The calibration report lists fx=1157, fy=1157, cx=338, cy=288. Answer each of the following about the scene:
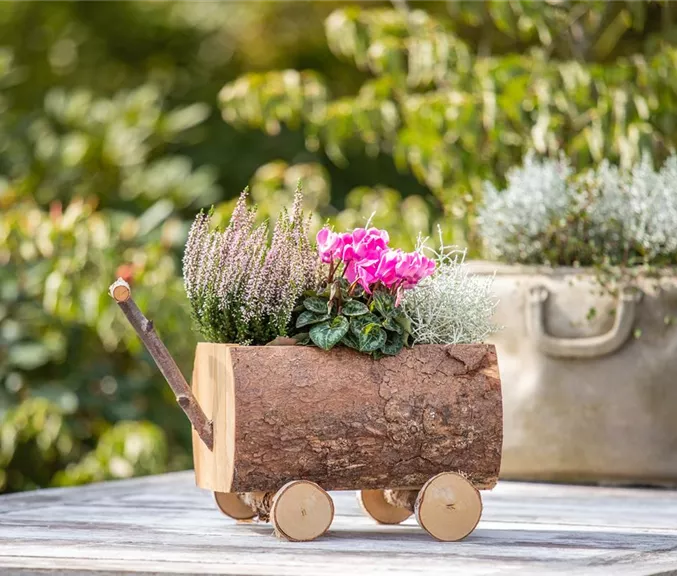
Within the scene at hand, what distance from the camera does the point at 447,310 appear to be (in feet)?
8.16

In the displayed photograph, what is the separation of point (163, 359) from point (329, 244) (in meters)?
0.41

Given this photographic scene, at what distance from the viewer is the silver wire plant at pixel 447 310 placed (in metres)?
2.48

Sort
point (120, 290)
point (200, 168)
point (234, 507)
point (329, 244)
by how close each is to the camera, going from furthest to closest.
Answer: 1. point (200, 168)
2. point (234, 507)
3. point (329, 244)
4. point (120, 290)

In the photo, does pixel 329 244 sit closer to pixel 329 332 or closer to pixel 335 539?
pixel 329 332

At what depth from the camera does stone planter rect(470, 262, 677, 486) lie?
130 inches

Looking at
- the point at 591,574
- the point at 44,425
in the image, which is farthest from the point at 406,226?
the point at 591,574

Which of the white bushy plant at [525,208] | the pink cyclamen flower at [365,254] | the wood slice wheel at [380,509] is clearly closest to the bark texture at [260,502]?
the wood slice wheel at [380,509]

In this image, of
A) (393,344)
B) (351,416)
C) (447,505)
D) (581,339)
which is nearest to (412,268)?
(393,344)

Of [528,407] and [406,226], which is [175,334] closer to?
[406,226]

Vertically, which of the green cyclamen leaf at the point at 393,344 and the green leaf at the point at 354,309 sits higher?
the green leaf at the point at 354,309

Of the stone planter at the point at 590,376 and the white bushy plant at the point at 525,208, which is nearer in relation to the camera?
the stone planter at the point at 590,376

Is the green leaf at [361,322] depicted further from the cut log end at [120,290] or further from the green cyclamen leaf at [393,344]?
the cut log end at [120,290]

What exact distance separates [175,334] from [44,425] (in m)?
0.74

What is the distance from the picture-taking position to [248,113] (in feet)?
14.7
